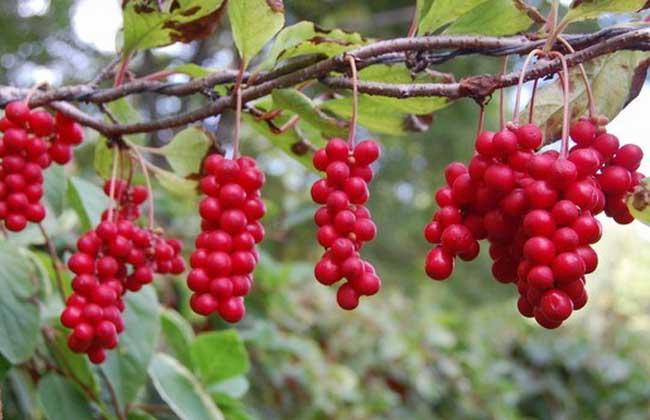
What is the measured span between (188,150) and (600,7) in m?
0.52

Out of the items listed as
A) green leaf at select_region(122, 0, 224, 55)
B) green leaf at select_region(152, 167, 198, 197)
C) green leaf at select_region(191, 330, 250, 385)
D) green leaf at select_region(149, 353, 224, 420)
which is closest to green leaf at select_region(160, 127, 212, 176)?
green leaf at select_region(152, 167, 198, 197)

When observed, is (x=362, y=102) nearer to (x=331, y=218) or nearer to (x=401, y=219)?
A: (x=331, y=218)

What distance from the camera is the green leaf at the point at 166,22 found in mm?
814

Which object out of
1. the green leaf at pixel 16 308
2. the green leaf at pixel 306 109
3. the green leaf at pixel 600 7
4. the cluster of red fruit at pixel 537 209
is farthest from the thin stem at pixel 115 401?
the green leaf at pixel 600 7

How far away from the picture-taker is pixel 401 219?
579 cm

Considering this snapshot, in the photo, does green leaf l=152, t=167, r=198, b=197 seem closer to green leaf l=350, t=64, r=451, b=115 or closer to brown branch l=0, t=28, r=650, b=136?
brown branch l=0, t=28, r=650, b=136

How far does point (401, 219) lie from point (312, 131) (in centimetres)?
490

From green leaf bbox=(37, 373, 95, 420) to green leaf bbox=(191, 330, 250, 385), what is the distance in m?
0.27

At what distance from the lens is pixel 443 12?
75 centimetres

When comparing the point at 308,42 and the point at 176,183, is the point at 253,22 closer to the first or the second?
the point at 308,42

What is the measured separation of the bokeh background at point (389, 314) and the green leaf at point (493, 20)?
0.46ft

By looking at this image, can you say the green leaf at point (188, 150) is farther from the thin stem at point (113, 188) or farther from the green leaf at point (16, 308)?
the green leaf at point (16, 308)

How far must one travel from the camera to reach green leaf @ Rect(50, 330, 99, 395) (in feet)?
3.57

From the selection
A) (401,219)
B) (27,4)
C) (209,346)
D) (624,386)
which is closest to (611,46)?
(209,346)
